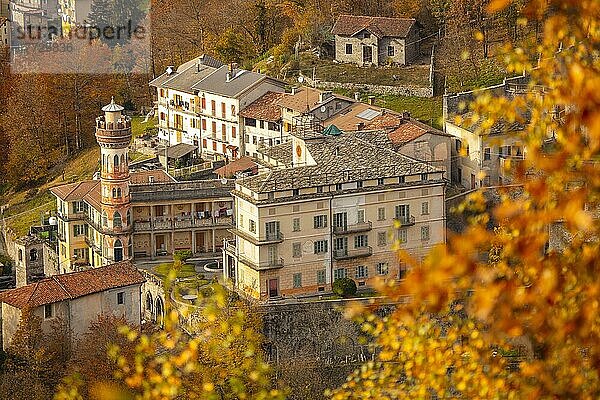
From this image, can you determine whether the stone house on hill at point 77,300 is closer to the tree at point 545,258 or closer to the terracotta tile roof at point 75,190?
the terracotta tile roof at point 75,190

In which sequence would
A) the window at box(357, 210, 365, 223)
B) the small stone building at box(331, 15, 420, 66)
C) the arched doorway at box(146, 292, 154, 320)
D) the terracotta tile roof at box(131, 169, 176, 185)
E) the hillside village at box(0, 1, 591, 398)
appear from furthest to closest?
the small stone building at box(331, 15, 420, 66), the terracotta tile roof at box(131, 169, 176, 185), the arched doorway at box(146, 292, 154, 320), the window at box(357, 210, 365, 223), the hillside village at box(0, 1, 591, 398)

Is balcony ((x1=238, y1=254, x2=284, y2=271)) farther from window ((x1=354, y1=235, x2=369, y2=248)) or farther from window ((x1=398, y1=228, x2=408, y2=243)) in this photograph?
window ((x1=398, y1=228, x2=408, y2=243))

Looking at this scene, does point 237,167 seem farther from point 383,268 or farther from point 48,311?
point 48,311

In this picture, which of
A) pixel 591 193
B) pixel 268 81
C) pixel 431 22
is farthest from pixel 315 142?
pixel 591 193

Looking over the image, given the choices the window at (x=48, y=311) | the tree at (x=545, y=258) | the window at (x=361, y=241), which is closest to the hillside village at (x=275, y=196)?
the window at (x=48, y=311)

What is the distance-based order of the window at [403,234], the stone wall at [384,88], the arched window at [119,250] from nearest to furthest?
the window at [403,234] → the arched window at [119,250] → the stone wall at [384,88]

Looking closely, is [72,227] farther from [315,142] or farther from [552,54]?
[552,54]

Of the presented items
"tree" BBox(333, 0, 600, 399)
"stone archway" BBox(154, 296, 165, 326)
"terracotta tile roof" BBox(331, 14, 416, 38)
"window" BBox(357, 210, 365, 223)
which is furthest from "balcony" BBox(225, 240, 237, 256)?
"tree" BBox(333, 0, 600, 399)
